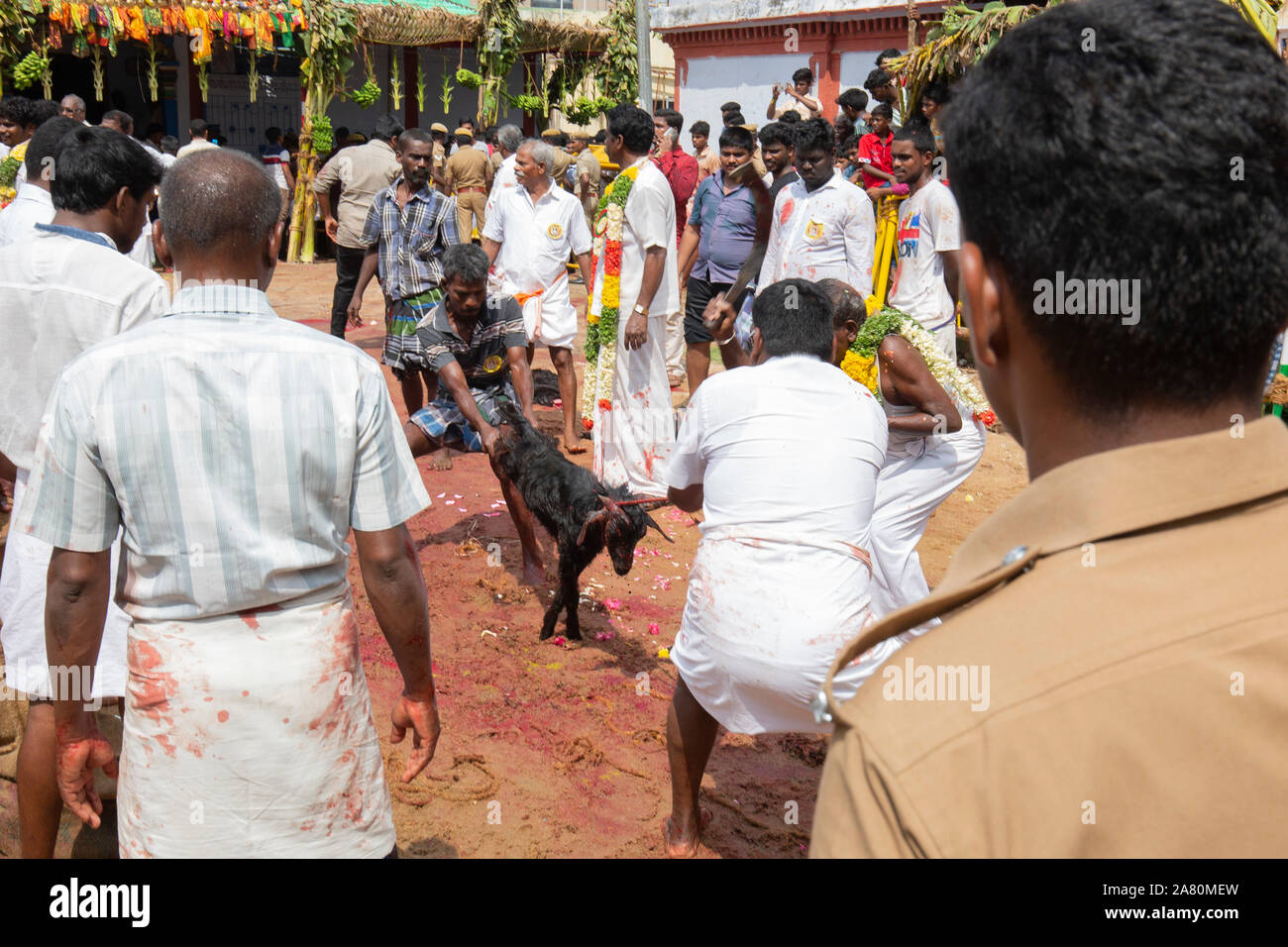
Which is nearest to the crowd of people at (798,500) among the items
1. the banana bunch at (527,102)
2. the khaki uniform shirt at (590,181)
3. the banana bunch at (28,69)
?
the khaki uniform shirt at (590,181)

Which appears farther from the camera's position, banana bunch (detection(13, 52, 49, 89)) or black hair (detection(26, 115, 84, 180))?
banana bunch (detection(13, 52, 49, 89))

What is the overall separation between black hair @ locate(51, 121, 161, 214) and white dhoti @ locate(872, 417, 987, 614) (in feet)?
9.96

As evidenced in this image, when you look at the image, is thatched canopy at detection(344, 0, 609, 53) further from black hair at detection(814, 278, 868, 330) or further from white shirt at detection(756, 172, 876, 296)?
black hair at detection(814, 278, 868, 330)

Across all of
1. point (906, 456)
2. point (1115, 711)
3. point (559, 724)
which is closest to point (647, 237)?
point (906, 456)

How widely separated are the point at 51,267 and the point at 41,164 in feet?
4.75

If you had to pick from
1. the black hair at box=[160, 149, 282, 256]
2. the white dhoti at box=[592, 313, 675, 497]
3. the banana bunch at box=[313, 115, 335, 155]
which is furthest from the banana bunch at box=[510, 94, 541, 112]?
the black hair at box=[160, 149, 282, 256]

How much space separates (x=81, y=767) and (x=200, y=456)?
2.76 feet

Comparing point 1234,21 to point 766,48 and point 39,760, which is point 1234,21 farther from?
point 766,48

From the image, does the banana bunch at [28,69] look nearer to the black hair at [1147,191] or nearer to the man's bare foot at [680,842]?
the man's bare foot at [680,842]

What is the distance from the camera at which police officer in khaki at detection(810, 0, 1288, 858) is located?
82 cm

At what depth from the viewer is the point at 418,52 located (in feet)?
73.6

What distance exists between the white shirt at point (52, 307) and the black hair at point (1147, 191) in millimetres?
2571

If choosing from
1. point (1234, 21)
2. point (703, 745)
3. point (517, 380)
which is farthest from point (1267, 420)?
point (517, 380)

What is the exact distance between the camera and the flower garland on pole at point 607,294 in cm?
643
